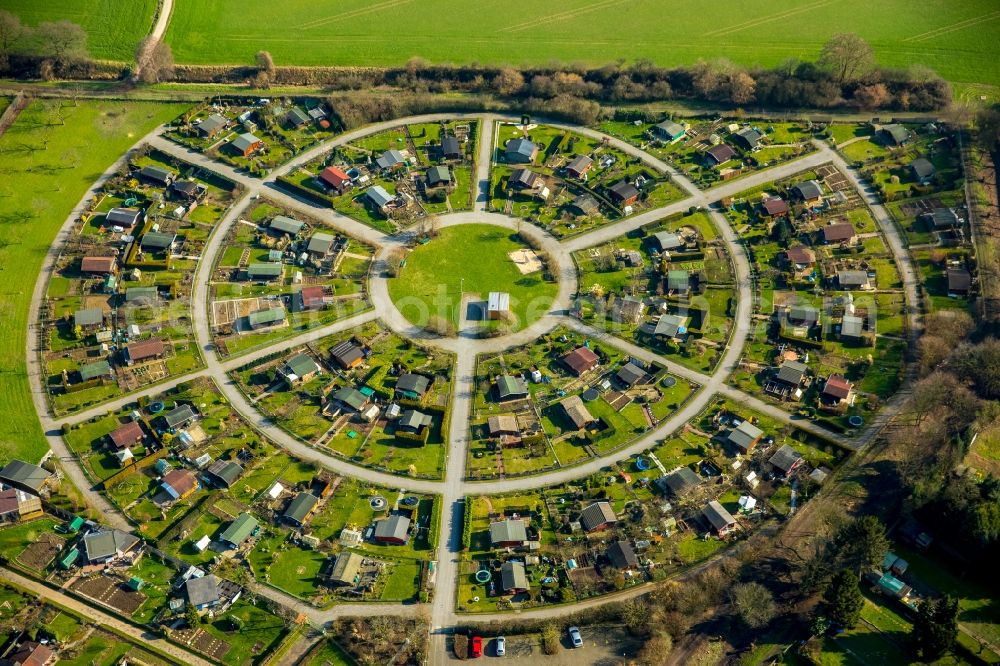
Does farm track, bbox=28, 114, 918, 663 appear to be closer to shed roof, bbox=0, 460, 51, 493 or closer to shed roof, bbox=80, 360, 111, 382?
shed roof, bbox=0, 460, 51, 493

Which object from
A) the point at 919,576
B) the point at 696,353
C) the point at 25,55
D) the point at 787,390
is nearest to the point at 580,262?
the point at 696,353

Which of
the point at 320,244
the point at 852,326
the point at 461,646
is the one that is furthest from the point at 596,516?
the point at 320,244

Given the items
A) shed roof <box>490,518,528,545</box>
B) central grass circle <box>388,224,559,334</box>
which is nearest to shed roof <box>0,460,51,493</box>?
central grass circle <box>388,224,559,334</box>

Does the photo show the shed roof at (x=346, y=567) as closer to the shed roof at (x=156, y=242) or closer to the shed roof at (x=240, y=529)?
the shed roof at (x=240, y=529)

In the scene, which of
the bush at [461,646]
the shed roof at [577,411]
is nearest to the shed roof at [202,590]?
the bush at [461,646]

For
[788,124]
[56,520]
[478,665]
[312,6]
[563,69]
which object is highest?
[312,6]

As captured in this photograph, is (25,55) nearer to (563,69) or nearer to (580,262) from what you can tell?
(563,69)
